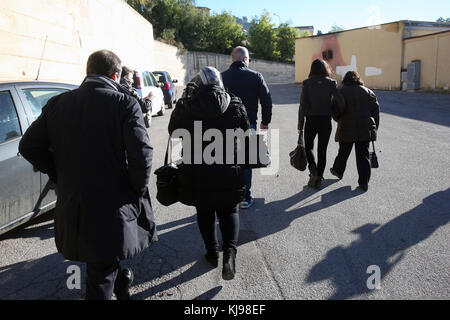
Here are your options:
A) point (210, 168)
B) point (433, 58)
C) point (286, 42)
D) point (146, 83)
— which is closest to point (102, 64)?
point (210, 168)

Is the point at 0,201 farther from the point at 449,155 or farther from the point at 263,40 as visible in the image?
the point at 263,40

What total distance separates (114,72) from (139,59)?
22523 millimetres

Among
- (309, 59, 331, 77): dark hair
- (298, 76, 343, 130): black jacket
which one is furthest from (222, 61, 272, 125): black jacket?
(309, 59, 331, 77): dark hair

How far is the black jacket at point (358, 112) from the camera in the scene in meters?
5.08

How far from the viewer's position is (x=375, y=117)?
17.2 ft

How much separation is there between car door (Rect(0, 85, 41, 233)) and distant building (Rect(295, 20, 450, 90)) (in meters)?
18.9

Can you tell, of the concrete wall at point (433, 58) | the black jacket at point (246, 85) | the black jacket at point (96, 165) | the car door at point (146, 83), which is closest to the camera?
the black jacket at point (96, 165)

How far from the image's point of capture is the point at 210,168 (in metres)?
2.80

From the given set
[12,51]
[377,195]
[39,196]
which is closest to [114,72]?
[39,196]

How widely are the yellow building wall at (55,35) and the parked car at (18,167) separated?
5.14 meters

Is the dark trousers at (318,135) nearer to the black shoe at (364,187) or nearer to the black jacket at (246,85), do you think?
the black shoe at (364,187)

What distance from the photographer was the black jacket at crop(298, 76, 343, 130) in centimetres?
499

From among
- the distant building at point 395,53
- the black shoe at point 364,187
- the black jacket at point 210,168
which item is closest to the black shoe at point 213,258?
the black jacket at point 210,168

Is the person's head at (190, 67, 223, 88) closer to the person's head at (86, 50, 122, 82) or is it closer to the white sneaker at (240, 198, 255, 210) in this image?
the person's head at (86, 50, 122, 82)
